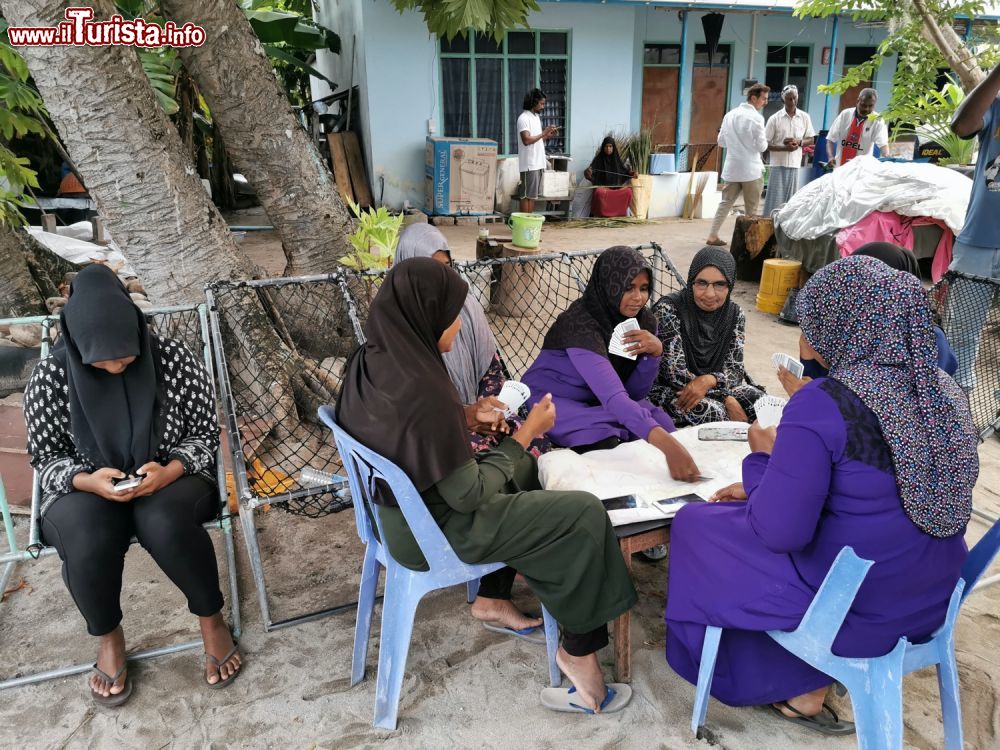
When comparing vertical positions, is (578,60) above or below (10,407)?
above

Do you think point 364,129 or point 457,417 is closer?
point 457,417

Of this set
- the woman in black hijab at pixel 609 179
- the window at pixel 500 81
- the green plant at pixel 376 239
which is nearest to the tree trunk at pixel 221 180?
the window at pixel 500 81

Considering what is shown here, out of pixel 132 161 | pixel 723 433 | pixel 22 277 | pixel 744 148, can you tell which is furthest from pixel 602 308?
pixel 744 148

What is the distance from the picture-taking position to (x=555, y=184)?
11.4m

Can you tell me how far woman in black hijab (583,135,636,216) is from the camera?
38.1 feet

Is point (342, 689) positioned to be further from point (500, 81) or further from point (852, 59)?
point (852, 59)

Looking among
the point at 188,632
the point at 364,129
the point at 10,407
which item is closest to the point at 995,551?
the point at 188,632

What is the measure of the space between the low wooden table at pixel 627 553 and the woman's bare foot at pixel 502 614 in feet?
1.25

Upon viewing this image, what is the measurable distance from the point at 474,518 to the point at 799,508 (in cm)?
89

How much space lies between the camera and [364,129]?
11.4m

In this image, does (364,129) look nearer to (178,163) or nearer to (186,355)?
(178,163)

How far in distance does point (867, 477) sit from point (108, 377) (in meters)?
2.35

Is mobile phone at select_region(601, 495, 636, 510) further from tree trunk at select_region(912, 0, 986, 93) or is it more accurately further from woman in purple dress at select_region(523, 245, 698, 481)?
tree trunk at select_region(912, 0, 986, 93)

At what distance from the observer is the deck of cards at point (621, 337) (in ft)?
9.84
